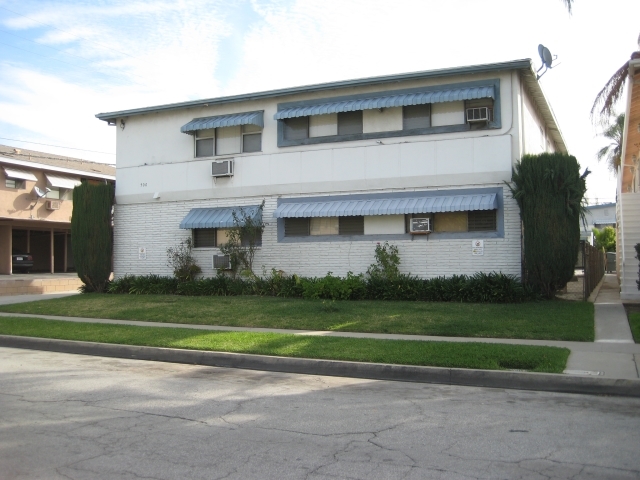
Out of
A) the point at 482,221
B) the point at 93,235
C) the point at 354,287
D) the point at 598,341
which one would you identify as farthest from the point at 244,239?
the point at 598,341

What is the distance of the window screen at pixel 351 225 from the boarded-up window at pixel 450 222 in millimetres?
2127

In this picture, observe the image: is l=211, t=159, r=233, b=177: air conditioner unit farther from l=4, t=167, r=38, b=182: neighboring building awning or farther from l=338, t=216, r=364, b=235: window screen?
l=4, t=167, r=38, b=182: neighboring building awning

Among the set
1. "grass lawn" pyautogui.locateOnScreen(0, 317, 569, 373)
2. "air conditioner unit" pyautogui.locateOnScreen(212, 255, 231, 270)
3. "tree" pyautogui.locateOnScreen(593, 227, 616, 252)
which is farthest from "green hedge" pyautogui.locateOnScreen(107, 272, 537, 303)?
"tree" pyautogui.locateOnScreen(593, 227, 616, 252)

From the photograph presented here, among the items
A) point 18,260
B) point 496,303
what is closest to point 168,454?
point 496,303

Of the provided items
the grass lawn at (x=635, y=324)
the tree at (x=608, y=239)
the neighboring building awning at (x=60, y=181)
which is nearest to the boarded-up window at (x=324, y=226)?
the grass lawn at (x=635, y=324)

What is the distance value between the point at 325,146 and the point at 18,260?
2421 centimetres

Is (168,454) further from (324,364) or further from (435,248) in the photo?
(435,248)

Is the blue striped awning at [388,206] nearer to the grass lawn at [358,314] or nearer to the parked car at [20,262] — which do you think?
the grass lawn at [358,314]

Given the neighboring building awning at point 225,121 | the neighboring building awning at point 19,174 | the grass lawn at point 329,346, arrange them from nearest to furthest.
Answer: the grass lawn at point 329,346
the neighboring building awning at point 225,121
the neighboring building awning at point 19,174

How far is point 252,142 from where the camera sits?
1998 cm

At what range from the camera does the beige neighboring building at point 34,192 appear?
31.3m

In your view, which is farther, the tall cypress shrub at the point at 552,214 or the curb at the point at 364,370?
the tall cypress shrub at the point at 552,214

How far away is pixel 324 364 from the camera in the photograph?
977 cm

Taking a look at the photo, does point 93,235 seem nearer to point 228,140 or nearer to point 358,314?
point 228,140
